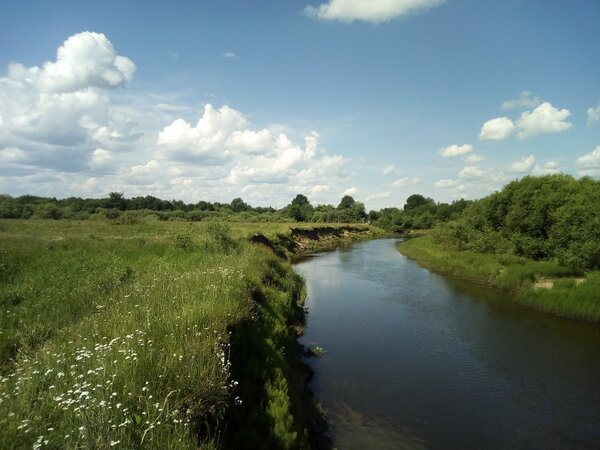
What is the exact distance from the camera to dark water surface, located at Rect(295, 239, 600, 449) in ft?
39.0

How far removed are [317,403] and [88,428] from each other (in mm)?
10603

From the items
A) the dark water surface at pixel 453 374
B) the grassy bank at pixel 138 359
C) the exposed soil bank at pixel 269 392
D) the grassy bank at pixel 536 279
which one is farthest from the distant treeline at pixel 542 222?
the grassy bank at pixel 138 359

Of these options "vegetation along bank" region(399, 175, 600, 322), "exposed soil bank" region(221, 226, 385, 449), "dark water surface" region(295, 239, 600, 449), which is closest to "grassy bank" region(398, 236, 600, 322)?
"vegetation along bank" region(399, 175, 600, 322)

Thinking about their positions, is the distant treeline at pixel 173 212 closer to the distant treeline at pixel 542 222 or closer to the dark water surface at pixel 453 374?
the dark water surface at pixel 453 374

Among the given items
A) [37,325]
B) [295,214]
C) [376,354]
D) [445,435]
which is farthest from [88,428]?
[295,214]

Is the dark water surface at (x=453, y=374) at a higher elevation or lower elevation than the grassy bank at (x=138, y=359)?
lower

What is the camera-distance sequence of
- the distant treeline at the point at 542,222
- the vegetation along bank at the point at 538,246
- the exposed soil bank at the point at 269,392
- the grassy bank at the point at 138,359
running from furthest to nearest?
the distant treeline at the point at 542,222, the vegetation along bank at the point at 538,246, the exposed soil bank at the point at 269,392, the grassy bank at the point at 138,359

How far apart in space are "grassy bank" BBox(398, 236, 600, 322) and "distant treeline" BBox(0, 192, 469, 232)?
93.9ft

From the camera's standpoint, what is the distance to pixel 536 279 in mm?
A: 29891

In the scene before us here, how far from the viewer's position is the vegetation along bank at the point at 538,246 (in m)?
25.4

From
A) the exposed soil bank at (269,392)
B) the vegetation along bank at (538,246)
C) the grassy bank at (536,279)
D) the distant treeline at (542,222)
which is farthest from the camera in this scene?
the distant treeline at (542,222)

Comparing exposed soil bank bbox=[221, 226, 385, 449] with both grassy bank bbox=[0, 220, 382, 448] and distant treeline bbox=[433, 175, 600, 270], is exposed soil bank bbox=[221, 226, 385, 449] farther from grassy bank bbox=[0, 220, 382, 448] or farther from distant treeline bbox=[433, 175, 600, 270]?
distant treeline bbox=[433, 175, 600, 270]

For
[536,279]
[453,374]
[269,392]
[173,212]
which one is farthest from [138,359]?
[173,212]

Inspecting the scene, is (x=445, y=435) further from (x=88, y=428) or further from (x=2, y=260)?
(x=2, y=260)
